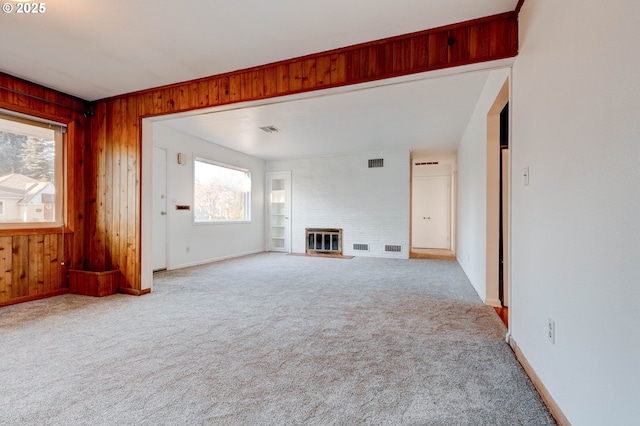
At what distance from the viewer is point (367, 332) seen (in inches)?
96.5

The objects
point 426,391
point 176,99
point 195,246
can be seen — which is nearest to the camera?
point 426,391

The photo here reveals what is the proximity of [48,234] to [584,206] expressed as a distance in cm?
485

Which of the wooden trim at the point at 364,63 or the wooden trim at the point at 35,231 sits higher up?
the wooden trim at the point at 364,63

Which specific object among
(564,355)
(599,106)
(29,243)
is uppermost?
(599,106)

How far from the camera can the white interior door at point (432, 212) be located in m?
8.57

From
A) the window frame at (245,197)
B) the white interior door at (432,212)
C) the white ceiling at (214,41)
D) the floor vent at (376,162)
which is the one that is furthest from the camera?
the white interior door at (432,212)

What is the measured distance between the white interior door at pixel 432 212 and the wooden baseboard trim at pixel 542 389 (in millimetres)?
6820

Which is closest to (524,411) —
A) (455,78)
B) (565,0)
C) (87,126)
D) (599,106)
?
(599,106)

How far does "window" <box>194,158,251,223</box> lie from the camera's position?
587cm

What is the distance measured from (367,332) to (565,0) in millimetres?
2326

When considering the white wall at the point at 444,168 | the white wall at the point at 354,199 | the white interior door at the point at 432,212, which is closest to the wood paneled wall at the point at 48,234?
the white wall at the point at 354,199

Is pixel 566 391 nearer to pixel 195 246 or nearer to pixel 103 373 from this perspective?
pixel 103 373

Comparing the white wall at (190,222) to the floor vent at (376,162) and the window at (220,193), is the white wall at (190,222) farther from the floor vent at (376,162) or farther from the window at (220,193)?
the floor vent at (376,162)

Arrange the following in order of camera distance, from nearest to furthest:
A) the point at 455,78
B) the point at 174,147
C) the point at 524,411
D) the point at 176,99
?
the point at 524,411 < the point at 455,78 < the point at 176,99 < the point at 174,147
